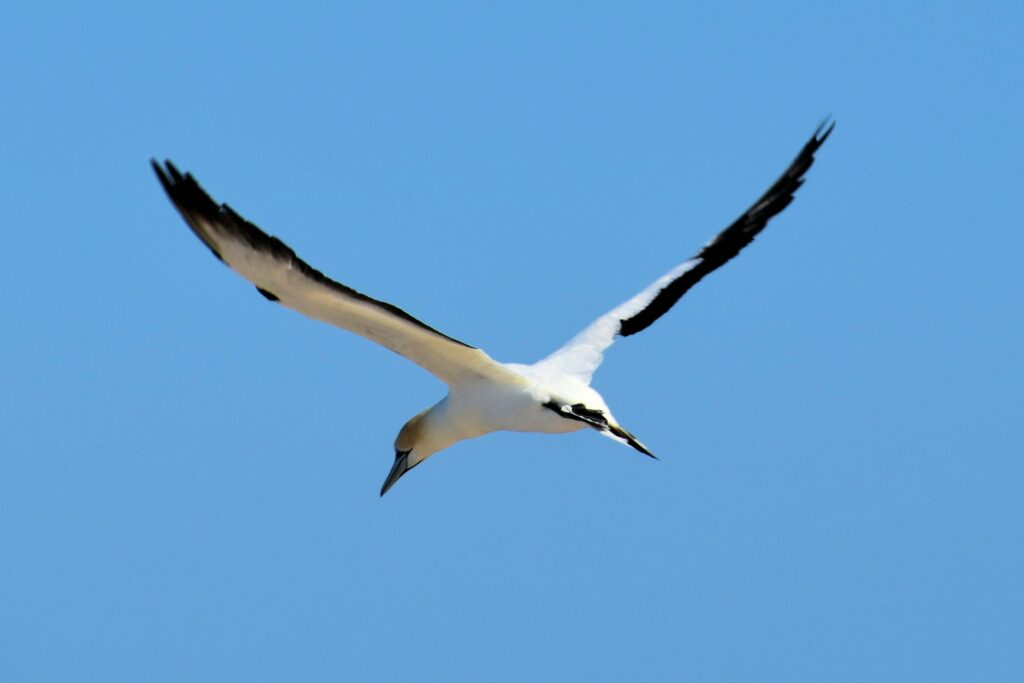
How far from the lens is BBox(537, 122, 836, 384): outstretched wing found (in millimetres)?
12508

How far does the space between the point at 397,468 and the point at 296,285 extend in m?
3.20

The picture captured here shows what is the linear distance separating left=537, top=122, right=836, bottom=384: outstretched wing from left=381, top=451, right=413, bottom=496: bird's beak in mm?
1534

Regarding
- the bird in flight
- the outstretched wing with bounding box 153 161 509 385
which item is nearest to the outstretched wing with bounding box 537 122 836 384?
the bird in flight

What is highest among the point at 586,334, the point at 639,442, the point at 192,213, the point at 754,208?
the point at 754,208

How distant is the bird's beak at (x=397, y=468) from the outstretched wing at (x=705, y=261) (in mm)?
1534

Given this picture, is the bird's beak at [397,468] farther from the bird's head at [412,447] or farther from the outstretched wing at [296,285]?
the outstretched wing at [296,285]

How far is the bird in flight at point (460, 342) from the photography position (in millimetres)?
9203

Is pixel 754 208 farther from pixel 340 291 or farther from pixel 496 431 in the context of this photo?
pixel 340 291

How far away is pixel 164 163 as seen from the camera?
29.2 ft

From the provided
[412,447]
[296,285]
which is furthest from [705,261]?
[296,285]

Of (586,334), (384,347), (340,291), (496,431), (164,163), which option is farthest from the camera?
(586,334)

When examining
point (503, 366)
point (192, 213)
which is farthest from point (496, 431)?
point (192, 213)

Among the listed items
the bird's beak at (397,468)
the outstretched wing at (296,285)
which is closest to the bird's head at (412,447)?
the bird's beak at (397,468)

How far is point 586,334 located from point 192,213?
4132mm
